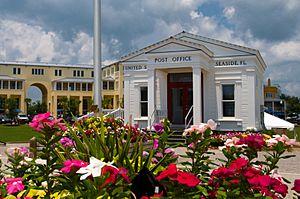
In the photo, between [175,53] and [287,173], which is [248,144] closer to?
[287,173]

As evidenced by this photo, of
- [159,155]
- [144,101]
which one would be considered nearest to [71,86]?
[144,101]

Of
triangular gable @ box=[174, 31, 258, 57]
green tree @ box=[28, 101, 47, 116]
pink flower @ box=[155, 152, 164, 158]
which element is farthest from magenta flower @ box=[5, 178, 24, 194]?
green tree @ box=[28, 101, 47, 116]

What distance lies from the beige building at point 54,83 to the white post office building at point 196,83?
56.4 meters

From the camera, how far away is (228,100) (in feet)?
63.7

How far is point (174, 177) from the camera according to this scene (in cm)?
230

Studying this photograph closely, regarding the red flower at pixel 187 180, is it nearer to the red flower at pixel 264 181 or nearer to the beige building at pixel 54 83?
the red flower at pixel 264 181

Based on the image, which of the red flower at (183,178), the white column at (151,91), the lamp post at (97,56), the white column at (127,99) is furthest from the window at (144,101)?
the red flower at (183,178)

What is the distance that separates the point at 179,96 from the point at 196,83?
262cm

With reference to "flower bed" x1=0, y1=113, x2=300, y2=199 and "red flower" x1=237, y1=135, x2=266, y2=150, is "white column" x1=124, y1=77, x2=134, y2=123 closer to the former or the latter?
"flower bed" x1=0, y1=113, x2=300, y2=199

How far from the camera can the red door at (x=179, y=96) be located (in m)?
20.3

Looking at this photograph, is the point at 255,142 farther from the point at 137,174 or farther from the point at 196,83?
the point at 196,83

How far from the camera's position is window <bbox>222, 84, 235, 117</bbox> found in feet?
63.7

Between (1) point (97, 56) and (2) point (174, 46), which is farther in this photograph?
(2) point (174, 46)

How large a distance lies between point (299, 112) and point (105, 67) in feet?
147
